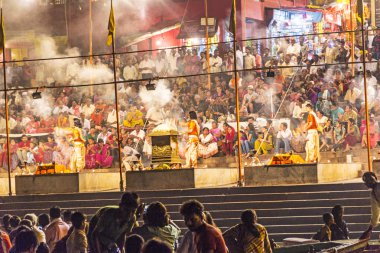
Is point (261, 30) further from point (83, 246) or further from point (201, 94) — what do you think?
point (83, 246)

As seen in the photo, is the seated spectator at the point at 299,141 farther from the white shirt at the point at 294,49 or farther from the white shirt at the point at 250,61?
the white shirt at the point at 250,61

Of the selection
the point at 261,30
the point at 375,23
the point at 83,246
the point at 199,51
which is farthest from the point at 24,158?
the point at 83,246

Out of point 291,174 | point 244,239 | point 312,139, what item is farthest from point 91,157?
point 244,239

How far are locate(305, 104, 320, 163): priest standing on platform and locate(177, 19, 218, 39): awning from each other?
12324mm

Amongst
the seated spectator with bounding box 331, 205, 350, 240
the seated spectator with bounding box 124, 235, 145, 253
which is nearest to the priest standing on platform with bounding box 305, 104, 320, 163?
the seated spectator with bounding box 331, 205, 350, 240

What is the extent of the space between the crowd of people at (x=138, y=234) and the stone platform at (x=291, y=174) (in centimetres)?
848

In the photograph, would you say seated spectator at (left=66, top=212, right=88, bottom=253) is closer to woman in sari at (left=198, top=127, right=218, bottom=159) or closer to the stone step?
the stone step

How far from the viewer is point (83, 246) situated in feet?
43.5

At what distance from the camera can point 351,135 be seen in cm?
2734

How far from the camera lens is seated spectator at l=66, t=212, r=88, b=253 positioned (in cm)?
1328

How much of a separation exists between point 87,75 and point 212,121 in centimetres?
764

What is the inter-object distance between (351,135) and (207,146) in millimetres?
3774

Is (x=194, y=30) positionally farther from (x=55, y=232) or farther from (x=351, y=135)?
(x=55, y=232)

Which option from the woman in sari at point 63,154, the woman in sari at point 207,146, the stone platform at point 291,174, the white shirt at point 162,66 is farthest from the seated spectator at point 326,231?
the white shirt at point 162,66
